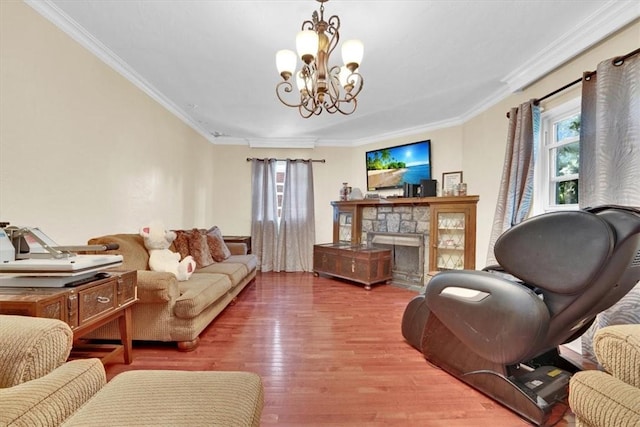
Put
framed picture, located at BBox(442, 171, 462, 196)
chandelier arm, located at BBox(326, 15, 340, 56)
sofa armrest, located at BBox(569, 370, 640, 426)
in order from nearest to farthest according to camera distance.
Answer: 1. sofa armrest, located at BBox(569, 370, 640, 426)
2. chandelier arm, located at BBox(326, 15, 340, 56)
3. framed picture, located at BBox(442, 171, 462, 196)

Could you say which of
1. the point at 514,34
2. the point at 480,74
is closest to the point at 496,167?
the point at 480,74

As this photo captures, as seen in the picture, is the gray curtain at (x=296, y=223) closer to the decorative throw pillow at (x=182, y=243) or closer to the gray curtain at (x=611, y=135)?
the decorative throw pillow at (x=182, y=243)

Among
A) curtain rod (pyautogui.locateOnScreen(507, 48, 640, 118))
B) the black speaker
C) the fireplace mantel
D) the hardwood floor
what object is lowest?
the hardwood floor

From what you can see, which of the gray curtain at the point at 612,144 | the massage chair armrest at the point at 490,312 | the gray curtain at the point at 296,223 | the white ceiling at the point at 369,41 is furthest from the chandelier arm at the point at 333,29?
the gray curtain at the point at 296,223

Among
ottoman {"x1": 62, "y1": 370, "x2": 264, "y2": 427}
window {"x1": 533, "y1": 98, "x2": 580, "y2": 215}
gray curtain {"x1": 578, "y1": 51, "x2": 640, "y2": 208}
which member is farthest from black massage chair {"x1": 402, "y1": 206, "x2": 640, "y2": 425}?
window {"x1": 533, "y1": 98, "x2": 580, "y2": 215}

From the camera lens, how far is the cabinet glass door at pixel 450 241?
365 cm

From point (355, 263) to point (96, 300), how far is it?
3.17m

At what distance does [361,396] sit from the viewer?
1.55 meters

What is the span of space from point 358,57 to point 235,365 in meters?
2.24

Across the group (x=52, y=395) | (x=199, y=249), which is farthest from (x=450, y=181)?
(x=52, y=395)

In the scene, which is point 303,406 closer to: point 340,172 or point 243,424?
point 243,424

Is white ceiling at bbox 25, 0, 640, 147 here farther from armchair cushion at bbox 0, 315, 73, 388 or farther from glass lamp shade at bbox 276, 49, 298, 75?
armchair cushion at bbox 0, 315, 73, 388

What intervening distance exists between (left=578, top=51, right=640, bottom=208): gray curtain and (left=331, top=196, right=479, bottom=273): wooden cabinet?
1.49 meters

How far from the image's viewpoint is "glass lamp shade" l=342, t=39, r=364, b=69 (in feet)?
5.56
